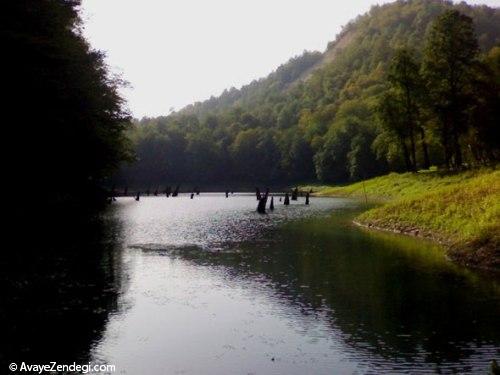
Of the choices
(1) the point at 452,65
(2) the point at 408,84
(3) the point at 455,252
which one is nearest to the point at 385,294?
(3) the point at 455,252

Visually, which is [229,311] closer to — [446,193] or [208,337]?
[208,337]

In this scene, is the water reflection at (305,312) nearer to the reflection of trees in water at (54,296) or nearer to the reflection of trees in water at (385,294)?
the reflection of trees in water at (385,294)

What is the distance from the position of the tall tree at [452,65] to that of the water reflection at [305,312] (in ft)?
131

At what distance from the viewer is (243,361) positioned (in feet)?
48.0

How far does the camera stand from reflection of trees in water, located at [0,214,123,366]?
15391 millimetres

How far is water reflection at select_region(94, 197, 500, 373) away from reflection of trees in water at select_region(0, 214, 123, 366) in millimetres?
952

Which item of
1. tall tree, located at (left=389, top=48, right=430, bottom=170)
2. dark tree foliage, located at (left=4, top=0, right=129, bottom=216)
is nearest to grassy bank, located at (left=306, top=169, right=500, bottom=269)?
tall tree, located at (left=389, top=48, right=430, bottom=170)

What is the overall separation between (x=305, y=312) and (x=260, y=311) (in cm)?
169

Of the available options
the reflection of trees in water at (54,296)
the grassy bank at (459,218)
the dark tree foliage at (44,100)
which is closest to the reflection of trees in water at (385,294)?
the grassy bank at (459,218)

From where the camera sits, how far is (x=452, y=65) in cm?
6881

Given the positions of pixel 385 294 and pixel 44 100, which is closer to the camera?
pixel 385 294

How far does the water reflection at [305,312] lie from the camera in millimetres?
14656

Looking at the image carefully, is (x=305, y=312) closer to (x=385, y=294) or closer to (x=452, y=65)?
(x=385, y=294)

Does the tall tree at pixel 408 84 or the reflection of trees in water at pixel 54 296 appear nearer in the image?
the reflection of trees in water at pixel 54 296
